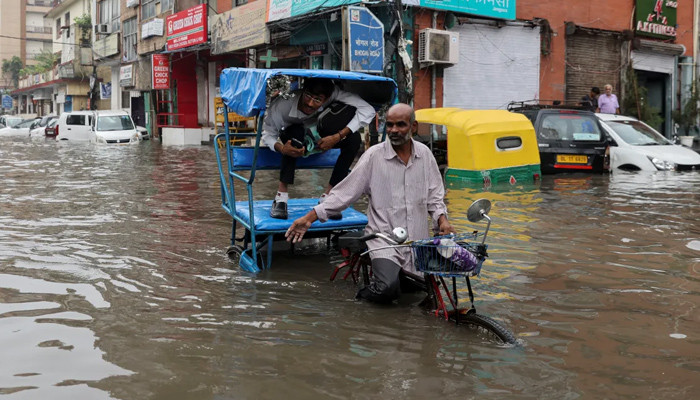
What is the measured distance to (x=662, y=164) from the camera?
14281 mm

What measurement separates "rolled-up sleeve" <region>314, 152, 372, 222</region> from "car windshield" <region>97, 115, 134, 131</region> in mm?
23985

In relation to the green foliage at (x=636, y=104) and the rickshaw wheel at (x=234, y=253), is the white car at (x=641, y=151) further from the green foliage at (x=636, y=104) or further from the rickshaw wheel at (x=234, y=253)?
the rickshaw wheel at (x=234, y=253)

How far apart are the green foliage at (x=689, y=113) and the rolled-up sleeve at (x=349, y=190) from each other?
72.1 feet

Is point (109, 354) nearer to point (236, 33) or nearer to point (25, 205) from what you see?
point (25, 205)

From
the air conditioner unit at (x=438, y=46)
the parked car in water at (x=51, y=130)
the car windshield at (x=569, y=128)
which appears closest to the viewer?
the car windshield at (x=569, y=128)

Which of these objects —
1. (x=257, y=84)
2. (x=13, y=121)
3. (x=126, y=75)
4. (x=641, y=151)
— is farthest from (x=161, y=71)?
(x=257, y=84)

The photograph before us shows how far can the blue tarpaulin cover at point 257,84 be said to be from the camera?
5.73 meters

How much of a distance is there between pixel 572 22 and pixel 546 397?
2040cm

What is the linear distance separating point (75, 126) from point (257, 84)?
26.8 metres

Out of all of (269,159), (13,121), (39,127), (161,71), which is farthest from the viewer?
(13,121)

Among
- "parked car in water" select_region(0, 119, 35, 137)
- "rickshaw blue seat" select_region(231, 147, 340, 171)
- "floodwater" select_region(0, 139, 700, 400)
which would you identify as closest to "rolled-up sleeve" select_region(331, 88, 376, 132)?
"rickshaw blue seat" select_region(231, 147, 340, 171)

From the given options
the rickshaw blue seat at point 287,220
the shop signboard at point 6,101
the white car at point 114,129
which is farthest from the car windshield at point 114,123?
the shop signboard at point 6,101

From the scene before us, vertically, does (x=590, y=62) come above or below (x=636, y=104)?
above

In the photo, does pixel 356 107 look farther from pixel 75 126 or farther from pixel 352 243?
pixel 75 126
